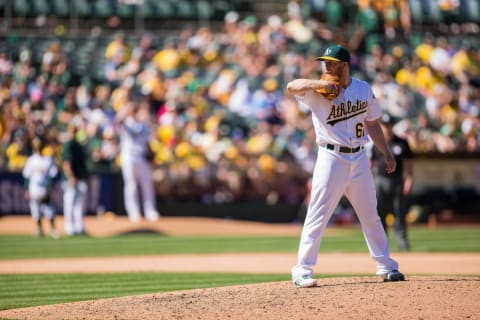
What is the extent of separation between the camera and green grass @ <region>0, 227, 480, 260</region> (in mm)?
14680

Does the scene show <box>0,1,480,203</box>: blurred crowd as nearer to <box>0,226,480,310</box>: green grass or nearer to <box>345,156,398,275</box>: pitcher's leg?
<box>0,226,480,310</box>: green grass

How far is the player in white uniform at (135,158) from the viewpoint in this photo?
742 inches

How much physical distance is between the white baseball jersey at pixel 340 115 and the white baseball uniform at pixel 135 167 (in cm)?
1088

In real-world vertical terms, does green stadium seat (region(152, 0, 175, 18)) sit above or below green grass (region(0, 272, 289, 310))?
above

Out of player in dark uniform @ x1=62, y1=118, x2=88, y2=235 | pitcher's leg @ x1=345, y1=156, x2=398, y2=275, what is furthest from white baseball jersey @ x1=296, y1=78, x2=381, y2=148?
player in dark uniform @ x1=62, y1=118, x2=88, y2=235

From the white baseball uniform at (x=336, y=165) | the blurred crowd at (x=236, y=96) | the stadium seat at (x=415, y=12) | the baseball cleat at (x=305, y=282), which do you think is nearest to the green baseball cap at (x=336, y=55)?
the white baseball uniform at (x=336, y=165)

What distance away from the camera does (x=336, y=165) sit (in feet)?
26.9

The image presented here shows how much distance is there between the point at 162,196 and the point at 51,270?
7.79 metres

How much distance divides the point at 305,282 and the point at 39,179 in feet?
34.6

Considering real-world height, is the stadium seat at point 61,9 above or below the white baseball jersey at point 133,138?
above

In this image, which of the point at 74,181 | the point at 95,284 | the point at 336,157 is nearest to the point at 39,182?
the point at 74,181

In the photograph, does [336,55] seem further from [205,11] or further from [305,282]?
[205,11]

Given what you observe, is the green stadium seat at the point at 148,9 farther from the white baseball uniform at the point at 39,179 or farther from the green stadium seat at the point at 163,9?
the white baseball uniform at the point at 39,179

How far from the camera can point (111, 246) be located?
15.8m
